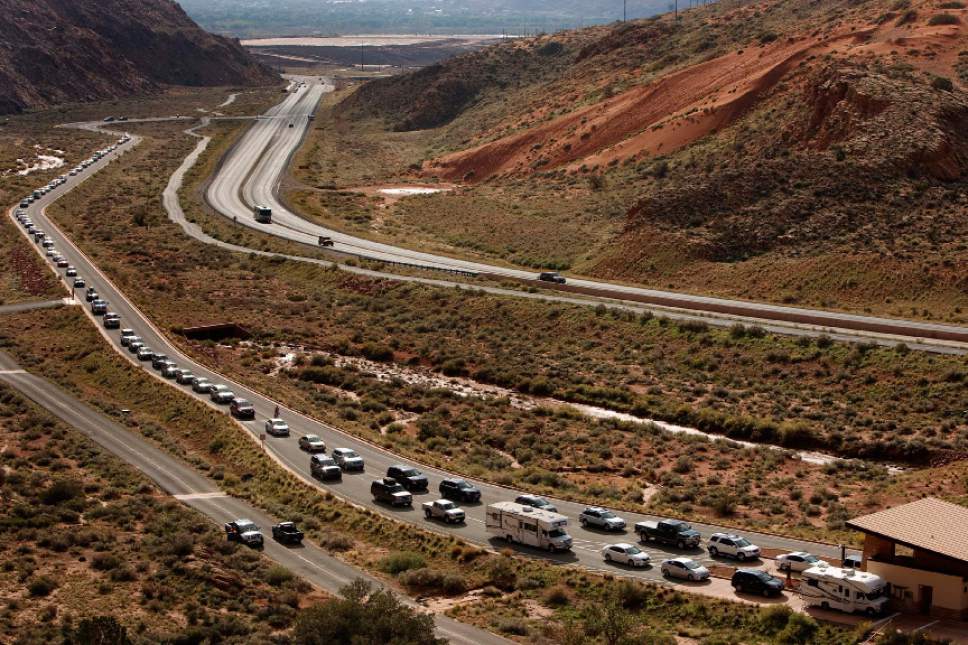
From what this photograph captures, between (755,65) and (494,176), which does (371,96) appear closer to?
(494,176)

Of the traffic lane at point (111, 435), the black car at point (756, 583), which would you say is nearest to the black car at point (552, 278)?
the traffic lane at point (111, 435)

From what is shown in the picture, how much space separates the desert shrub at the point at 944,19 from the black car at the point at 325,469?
7929 centimetres

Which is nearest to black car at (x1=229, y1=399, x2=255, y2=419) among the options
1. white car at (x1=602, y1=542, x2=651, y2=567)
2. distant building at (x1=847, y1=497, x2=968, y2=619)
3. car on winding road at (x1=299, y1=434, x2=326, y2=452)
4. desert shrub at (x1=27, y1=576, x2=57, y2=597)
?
car on winding road at (x1=299, y1=434, x2=326, y2=452)

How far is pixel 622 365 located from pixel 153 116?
455 feet

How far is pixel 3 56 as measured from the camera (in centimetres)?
19288

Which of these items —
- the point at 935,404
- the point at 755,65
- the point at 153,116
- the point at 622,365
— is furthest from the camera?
the point at 153,116

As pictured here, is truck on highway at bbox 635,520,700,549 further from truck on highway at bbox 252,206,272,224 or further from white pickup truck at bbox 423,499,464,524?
truck on highway at bbox 252,206,272,224

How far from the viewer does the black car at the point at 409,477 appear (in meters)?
44.3

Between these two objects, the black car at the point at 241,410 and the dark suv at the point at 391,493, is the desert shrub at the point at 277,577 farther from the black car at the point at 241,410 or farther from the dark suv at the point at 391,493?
the black car at the point at 241,410

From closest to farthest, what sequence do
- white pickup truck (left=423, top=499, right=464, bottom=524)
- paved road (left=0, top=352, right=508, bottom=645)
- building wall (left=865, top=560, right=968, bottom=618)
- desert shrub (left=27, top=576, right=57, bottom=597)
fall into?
building wall (left=865, top=560, right=968, bottom=618) → desert shrub (left=27, top=576, right=57, bottom=597) → paved road (left=0, top=352, right=508, bottom=645) → white pickup truck (left=423, top=499, right=464, bottom=524)

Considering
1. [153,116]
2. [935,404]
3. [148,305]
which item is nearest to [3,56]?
[153,116]

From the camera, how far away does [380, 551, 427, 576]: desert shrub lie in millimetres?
37000

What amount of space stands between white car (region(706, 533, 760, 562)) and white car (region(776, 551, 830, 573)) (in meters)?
1.11

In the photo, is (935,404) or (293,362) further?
(293,362)
